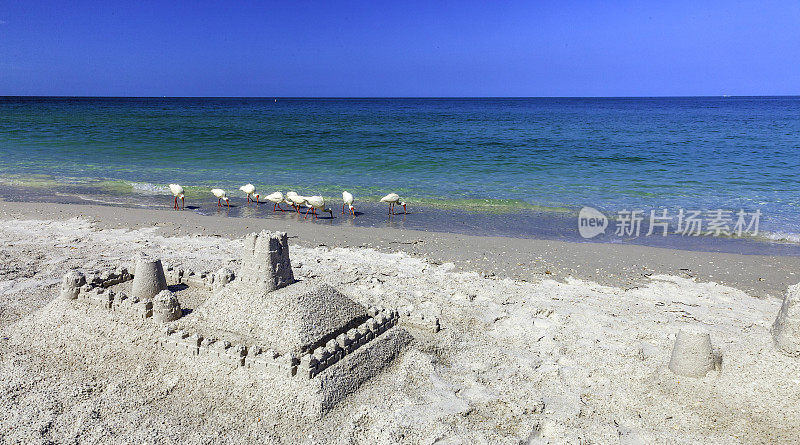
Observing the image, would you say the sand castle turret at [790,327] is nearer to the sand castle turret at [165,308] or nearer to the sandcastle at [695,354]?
the sandcastle at [695,354]

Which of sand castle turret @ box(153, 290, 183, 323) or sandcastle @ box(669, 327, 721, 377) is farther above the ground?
sand castle turret @ box(153, 290, 183, 323)

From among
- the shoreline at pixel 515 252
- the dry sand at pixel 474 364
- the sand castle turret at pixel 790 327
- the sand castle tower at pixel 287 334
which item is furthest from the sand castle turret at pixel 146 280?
the sand castle turret at pixel 790 327

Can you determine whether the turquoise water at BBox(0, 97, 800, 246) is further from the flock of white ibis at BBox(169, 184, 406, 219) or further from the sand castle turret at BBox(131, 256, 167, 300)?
the sand castle turret at BBox(131, 256, 167, 300)

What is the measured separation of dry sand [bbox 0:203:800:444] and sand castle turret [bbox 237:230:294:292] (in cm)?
124

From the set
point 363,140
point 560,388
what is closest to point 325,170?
point 363,140

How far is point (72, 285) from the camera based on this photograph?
8711mm

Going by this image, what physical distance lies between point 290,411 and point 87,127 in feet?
189

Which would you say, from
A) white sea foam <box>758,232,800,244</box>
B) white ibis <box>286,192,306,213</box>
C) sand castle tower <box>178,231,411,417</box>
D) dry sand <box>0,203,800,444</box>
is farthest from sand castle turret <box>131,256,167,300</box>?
white sea foam <box>758,232,800,244</box>

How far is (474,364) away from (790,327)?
168 inches

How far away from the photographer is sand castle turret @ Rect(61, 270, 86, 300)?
868 centimetres

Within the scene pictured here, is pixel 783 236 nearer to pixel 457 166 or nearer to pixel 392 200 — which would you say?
pixel 392 200

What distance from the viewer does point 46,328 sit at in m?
8.57

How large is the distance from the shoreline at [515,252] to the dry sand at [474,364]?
8 cm

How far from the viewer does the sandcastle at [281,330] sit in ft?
22.3
